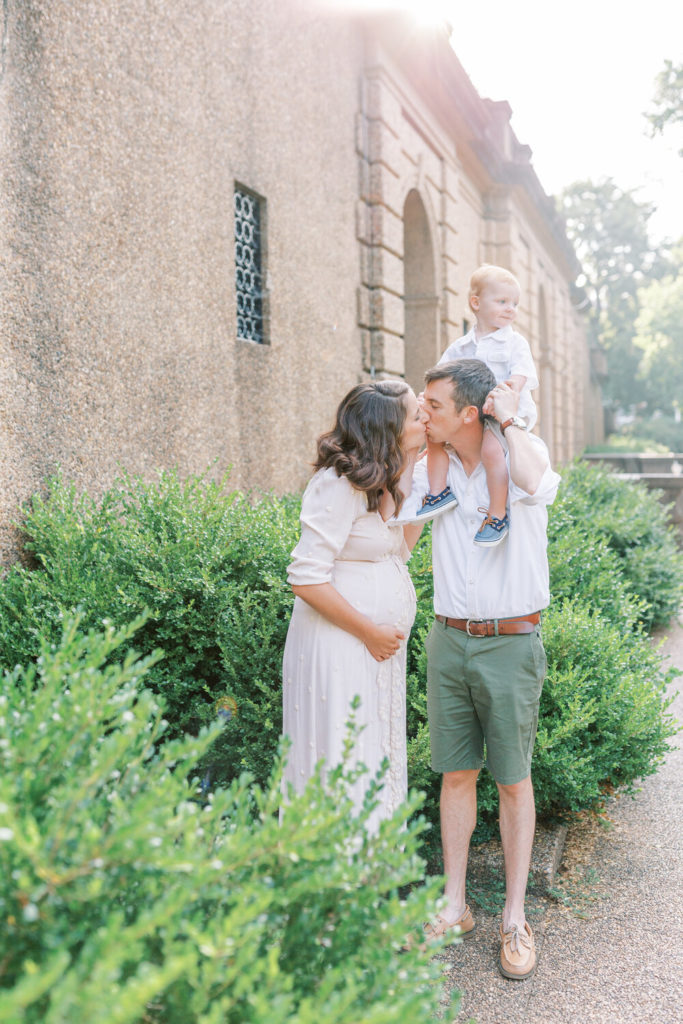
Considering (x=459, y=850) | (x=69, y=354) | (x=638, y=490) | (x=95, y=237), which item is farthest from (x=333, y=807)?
(x=638, y=490)

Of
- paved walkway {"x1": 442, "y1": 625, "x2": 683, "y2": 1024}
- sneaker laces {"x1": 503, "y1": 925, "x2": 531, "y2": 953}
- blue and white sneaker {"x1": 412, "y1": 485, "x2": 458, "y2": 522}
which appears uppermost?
blue and white sneaker {"x1": 412, "y1": 485, "x2": 458, "y2": 522}

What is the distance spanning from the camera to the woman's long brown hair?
2740 mm

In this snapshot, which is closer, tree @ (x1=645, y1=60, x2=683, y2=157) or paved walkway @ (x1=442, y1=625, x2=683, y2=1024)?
paved walkway @ (x1=442, y1=625, x2=683, y2=1024)

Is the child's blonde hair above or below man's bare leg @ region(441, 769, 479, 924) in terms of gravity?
above

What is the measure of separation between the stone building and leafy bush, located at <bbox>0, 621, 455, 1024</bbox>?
297 centimetres

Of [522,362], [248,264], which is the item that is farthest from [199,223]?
[522,362]

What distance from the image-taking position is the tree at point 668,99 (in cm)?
2116

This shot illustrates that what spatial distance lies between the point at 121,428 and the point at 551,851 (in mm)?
3296

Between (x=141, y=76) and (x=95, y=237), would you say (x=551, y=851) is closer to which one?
(x=95, y=237)

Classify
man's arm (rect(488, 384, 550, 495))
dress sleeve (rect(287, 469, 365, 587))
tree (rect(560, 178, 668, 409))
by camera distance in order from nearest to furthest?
dress sleeve (rect(287, 469, 365, 587)), man's arm (rect(488, 384, 550, 495)), tree (rect(560, 178, 668, 409))

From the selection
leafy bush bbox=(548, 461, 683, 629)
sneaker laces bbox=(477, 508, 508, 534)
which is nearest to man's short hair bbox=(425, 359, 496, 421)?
sneaker laces bbox=(477, 508, 508, 534)

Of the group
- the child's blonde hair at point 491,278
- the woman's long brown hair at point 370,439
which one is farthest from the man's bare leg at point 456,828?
the child's blonde hair at point 491,278

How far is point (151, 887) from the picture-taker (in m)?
1.50

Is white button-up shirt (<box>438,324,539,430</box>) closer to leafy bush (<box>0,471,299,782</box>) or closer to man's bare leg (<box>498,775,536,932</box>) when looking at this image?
leafy bush (<box>0,471,299,782</box>)
